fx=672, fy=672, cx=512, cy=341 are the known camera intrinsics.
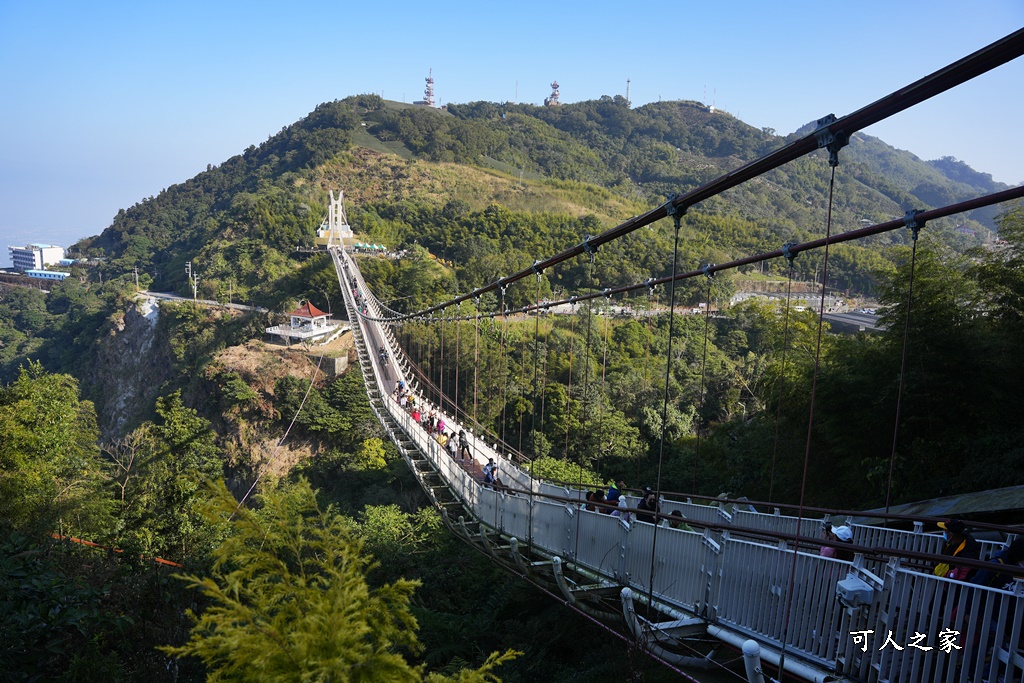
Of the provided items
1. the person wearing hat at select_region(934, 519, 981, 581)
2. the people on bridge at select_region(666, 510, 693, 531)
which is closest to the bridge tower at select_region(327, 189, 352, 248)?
the people on bridge at select_region(666, 510, 693, 531)

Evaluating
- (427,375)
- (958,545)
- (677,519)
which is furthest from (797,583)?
(427,375)

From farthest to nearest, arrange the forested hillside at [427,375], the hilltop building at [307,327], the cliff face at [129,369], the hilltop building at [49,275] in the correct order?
1. the hilltop building at [49,275]
2. the cliff face at [129,369]
3. the hilltop building at [307,327]
4. the forested hillside at [427,375]

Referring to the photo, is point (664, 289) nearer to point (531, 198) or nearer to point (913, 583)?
point (531, 198)

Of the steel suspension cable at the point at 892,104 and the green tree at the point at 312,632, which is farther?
the green tree at the point at 312,632

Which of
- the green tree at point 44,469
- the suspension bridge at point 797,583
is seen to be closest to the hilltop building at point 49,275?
the green tree at point 44,469

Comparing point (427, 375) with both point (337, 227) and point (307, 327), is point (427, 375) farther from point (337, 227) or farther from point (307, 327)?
point (337, 227)

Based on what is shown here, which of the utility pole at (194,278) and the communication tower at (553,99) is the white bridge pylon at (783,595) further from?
the communication tower at (553,99)
